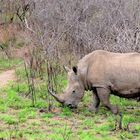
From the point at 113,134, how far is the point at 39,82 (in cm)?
511

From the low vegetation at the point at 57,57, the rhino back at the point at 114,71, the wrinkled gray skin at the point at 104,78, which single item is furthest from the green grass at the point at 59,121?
the rhino back at the point at 114,71

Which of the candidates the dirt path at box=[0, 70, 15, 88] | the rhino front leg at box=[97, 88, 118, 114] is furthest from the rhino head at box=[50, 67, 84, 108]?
the dirt path at box=[0, 70, 15, 88]

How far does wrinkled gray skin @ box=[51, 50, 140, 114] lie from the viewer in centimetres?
966

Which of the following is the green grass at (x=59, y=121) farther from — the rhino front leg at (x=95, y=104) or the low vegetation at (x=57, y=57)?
the rhino front leg at (x=95, y=104)

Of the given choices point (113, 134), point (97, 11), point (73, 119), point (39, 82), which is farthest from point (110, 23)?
point (113, 134)

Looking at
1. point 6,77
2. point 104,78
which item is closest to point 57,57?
point 6,77

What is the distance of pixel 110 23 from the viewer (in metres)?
14.7

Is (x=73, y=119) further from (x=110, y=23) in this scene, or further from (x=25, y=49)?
(x=25, y=49)

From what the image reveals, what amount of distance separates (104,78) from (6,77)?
5.16 metres

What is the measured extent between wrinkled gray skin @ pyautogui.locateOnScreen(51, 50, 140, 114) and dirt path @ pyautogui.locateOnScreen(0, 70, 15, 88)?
3.31m

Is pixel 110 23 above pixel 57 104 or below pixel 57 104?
above

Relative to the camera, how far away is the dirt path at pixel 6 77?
13350 mm

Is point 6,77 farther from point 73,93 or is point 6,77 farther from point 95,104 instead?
point 95,104

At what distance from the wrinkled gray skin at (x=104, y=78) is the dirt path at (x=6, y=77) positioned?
3315mm
